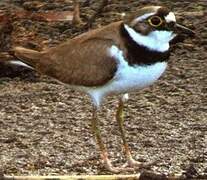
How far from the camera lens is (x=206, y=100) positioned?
6734 mm

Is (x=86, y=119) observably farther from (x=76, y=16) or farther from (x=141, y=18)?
(x=76, y=16)

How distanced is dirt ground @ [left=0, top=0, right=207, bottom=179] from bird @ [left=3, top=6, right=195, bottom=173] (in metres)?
0.29

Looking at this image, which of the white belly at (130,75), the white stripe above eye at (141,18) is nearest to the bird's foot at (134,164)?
the white belly at (130,75)

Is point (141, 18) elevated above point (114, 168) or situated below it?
above

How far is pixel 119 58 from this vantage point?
16.5 feet

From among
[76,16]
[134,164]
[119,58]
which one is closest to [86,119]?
[134,164]

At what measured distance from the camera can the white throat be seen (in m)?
5.02

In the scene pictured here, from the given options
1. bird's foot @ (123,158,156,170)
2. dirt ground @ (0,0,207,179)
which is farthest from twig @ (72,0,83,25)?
bird's foot @ (123,158,156,170)

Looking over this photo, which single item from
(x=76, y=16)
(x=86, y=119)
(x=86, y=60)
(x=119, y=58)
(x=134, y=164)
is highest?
(x=119, y=58)

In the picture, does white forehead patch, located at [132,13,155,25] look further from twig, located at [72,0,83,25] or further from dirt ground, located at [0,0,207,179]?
twig, located at [72,0,83,25]

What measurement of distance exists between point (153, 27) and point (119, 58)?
27cm

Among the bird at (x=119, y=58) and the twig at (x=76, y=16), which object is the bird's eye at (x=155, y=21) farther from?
the twig at (x=76, y=16)

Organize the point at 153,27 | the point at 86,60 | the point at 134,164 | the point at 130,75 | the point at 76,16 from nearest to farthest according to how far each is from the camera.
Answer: the point at 130,75, the point at 153,27, the point at 86,60, the point at 134,164, the point at 76,16

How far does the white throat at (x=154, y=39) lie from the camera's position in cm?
502
